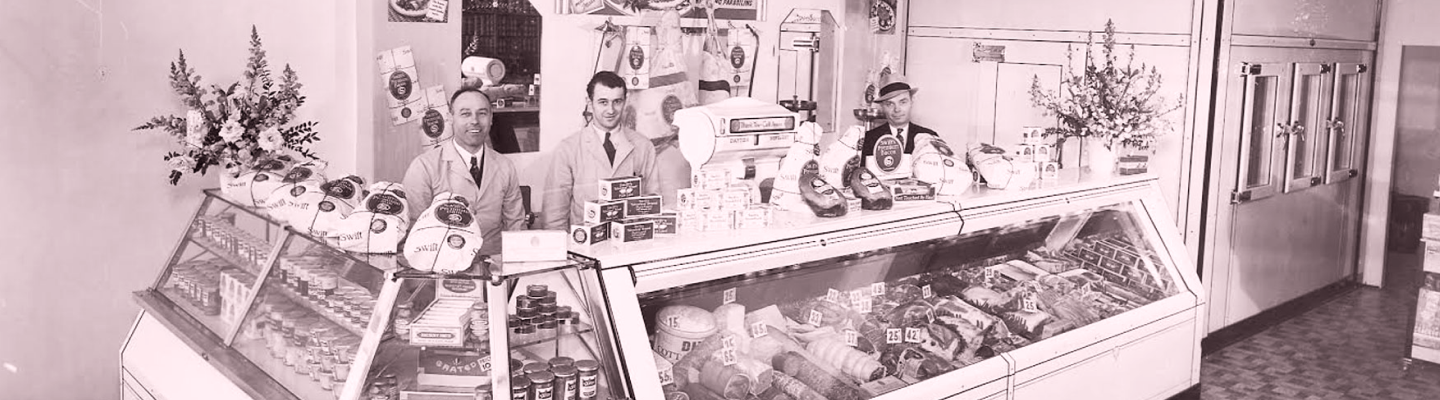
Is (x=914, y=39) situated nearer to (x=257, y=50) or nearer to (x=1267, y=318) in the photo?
(x=1267, y=318)

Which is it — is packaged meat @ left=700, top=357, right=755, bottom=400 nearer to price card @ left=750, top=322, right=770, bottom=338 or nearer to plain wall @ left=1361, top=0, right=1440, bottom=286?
price card @ left=750, top=322, right=770, bottom=338

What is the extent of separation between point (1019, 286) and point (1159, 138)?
7.53ft

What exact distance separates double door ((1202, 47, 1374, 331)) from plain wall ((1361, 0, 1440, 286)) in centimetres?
7

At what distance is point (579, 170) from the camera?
18.2 ft

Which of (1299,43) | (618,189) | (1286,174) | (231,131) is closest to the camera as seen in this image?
(618,189)

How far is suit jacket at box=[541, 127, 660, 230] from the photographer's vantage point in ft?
17.9

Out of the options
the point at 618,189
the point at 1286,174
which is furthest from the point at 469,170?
the point at 1286,174

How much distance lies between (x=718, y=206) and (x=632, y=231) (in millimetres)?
379

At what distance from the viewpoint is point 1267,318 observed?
752 cm

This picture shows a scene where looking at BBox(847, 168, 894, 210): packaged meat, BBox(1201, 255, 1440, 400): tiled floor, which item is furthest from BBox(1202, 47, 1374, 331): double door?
BBox(847, 168, 894, 210): packaged meat

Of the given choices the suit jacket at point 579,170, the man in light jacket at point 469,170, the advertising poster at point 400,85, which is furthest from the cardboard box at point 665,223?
the advertising poster at point 400,85

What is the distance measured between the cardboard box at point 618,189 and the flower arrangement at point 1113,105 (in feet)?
9.46

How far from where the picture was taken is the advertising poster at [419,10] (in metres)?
5.35

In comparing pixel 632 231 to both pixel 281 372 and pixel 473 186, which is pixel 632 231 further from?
pixel 473 186
